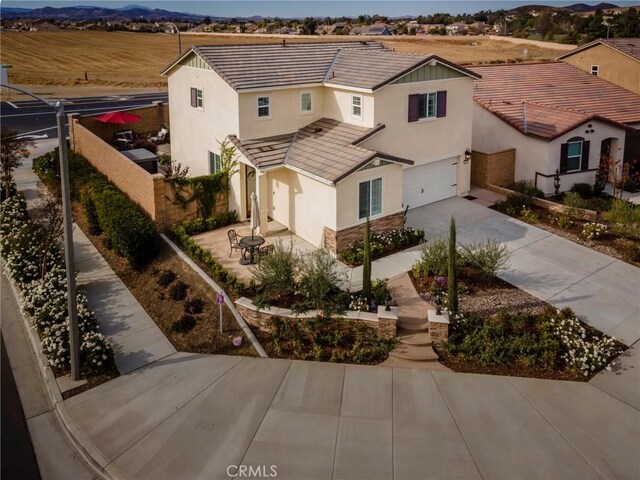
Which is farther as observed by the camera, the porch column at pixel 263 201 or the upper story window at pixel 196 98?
the upper story window at pixel 196 98

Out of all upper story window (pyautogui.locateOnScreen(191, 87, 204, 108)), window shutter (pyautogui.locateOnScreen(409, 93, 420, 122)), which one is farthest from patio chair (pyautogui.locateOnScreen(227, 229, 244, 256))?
window shutter (pyautogui.locateOnScreen(409, 93, 420, 122))

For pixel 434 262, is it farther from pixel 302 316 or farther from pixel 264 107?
pixel 264 107

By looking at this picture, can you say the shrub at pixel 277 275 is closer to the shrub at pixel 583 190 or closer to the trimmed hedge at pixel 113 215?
the trimmed hedge at pixel 113 215

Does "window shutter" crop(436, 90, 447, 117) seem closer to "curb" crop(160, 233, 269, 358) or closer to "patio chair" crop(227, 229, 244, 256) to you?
"patio chair" crop(227, 229, 244, 256)

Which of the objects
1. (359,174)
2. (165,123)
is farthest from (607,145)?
(165,123)

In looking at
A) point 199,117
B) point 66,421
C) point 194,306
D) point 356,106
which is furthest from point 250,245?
point 66,421

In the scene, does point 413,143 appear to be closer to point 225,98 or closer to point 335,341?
point 225,98

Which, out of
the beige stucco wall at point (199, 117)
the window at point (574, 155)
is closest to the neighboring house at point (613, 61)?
the window at point (574, 155)
